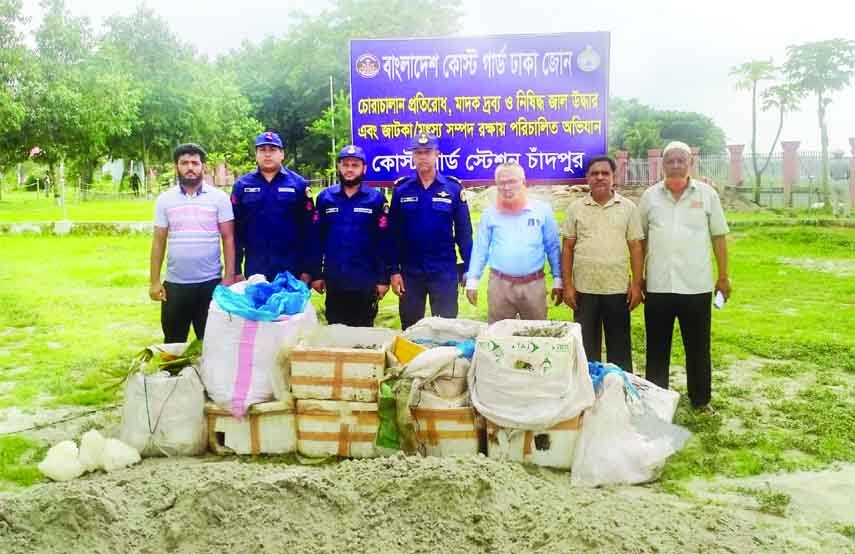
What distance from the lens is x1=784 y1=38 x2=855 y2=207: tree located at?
22516 millimetres

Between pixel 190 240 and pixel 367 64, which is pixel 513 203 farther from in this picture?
pixel 367 64

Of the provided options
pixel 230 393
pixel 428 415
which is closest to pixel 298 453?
pixel 230 393

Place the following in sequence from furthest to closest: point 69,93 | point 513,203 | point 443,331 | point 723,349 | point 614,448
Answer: point 69,93 < point 723,349 < point 513,203 < point 443,331 < point 614,448

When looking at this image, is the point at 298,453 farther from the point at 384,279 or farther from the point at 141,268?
the point at 141,268

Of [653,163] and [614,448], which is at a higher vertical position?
[653,163]

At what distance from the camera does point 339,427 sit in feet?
13.0

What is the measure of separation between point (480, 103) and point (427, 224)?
1883 millimetres

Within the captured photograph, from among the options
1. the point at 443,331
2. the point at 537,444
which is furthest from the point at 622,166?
the point at 537,444

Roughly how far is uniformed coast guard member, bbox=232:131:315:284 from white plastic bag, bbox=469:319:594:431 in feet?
5.49

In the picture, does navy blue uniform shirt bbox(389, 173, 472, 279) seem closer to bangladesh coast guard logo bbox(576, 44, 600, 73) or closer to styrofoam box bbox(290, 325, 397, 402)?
styrofoam box bbox(290, 325, 397, 402)

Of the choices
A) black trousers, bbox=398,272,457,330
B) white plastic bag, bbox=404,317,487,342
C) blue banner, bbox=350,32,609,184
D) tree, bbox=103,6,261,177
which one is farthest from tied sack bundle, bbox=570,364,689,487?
tree, bbox=103,6,261,177

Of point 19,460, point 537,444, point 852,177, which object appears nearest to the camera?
point 537,444

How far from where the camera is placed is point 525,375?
3.78 meters

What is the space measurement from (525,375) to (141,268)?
1028 cm
